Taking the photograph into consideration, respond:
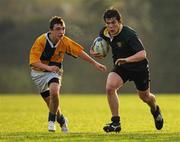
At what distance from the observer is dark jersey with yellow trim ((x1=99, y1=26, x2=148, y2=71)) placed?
9414 mm

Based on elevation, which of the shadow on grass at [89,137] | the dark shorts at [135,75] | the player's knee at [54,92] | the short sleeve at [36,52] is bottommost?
the shadow on grass at [89,137]

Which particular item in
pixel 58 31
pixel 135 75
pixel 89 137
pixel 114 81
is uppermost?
pixel 58 31

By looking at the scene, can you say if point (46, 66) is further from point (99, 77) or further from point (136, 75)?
point (99, 77)

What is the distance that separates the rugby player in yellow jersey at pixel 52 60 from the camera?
954 centimetres

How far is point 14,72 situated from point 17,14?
429 centimetres

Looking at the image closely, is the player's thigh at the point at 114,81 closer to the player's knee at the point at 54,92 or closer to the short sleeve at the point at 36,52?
the player's knee at the point at 54,92

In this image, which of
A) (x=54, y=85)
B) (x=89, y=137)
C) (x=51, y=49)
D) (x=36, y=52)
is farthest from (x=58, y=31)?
(x=89, y=137)

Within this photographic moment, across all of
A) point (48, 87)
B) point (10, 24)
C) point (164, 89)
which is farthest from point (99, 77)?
point (48, 87)

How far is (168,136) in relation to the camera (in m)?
8.78

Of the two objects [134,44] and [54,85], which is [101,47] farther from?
[54,85]

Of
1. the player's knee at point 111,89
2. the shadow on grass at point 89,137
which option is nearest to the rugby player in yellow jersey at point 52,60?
the player's knee at point 111,89

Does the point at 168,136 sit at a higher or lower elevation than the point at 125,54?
lower

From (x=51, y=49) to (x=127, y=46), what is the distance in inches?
41.9

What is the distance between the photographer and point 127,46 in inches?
374
